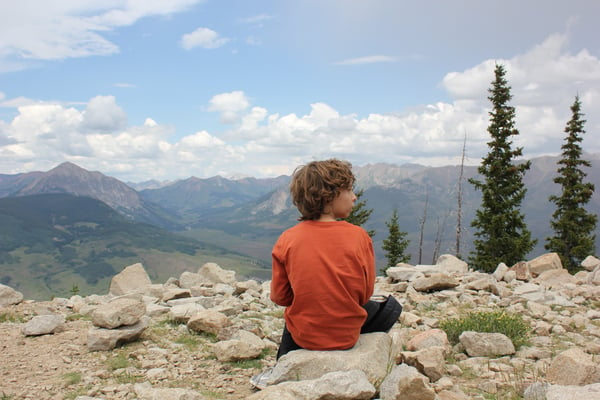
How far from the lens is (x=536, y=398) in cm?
423

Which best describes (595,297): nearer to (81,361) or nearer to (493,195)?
(81,361)

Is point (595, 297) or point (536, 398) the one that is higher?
→ point (536, 398)

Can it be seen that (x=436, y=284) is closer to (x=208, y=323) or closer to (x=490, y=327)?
(x=490, y=327)

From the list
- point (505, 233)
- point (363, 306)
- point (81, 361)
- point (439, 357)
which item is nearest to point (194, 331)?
point (81, 361)

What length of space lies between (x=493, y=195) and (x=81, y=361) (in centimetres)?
3128

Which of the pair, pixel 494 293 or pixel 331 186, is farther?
pixel 494 293

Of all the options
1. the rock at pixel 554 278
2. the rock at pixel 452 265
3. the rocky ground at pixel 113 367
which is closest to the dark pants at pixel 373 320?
the rocky ground at pixel 113 367

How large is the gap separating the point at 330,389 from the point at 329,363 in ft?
2.34

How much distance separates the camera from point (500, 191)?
31703 mm

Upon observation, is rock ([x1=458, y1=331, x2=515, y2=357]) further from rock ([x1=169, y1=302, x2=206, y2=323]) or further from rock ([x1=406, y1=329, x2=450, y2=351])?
rock ([x1=169, y1=302, x2=206, y2=323])

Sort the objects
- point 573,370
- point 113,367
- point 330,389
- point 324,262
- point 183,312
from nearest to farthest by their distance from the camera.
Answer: point 330,389 → point 324,262 → point 573,370 → point 113,367 → point 183,312

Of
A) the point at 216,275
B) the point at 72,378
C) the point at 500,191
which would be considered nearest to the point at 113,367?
the point at 72,378

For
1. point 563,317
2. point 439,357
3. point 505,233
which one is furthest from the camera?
point 505,233

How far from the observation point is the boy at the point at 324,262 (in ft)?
15.2
